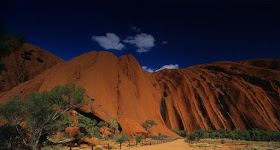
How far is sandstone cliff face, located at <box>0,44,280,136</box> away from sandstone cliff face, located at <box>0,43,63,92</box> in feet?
22.2

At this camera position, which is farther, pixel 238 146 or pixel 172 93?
pixel 172 93

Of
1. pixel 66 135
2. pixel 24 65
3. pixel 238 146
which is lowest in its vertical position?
pixel 238 146

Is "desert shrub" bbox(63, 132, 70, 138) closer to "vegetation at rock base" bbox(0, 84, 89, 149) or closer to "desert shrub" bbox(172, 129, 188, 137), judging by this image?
"vegetation at rock base" bbox(0, 84, 89, 149)

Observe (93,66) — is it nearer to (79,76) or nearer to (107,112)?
(79,76)

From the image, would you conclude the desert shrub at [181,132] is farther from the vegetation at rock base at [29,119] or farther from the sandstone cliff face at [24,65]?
the sandstone cliff face at [24,65]

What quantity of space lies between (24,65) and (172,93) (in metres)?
54.4

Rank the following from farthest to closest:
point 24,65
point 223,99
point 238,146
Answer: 1. point 223,99
2. point 24,65
3. point 238,146

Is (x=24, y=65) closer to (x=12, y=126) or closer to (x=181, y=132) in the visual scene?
(x=12, y=126)

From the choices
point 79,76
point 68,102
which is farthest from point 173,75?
point 68,102

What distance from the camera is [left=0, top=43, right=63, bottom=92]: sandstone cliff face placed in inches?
1917

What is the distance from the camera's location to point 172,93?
62.4 meters

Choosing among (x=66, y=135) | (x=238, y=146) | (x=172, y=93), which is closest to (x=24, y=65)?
(x=66, y=135)

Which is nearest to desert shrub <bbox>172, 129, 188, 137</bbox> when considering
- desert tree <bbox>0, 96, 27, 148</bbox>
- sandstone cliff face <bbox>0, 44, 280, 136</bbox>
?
sandstone cliff face <bbox>0, 44, 280, 136</bbox>

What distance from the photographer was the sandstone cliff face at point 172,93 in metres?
40.5
